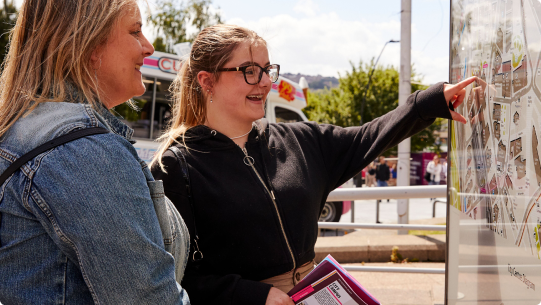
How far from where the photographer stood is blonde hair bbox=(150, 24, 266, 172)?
2016mm

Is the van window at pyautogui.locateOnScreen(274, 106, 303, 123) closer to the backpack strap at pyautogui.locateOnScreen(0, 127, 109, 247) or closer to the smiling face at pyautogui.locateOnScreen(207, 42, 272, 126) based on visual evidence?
the smiling face at pyautogui.locateOnScreen(207, 42, 272, 126)

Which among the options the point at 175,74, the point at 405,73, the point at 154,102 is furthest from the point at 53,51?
the point at 405,73

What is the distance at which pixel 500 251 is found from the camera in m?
1.41

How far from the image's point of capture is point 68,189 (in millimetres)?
967

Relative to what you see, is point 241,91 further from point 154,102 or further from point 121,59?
point 154,102

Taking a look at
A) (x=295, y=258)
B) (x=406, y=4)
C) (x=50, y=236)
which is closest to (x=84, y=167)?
(x=50, y=236)

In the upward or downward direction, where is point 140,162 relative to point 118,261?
upward

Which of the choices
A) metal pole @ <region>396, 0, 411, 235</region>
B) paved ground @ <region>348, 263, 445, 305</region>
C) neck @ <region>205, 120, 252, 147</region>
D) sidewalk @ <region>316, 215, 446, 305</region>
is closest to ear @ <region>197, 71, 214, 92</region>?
neck @ <region>205, 120, 252, 147</region>

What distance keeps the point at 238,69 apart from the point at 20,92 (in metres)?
1.02

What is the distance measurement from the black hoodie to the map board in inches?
8.2

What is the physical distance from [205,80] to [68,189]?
1.21m

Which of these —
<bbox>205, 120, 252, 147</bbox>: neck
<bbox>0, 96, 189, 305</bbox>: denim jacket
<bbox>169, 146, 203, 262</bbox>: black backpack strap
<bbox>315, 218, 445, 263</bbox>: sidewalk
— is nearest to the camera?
<bbox>0, 96, 189, 305</bbox>: denim jacket

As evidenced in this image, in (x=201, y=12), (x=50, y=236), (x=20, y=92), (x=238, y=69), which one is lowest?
(x=50, y=236)

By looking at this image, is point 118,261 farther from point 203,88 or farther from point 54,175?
point 203,88
